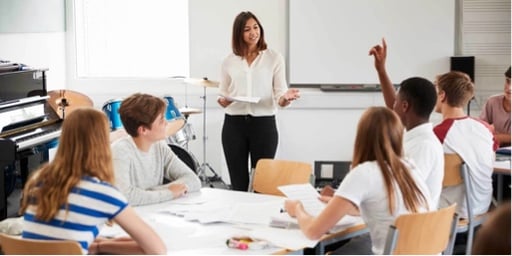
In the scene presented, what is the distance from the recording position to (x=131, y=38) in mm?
7250

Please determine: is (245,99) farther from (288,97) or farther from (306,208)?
(306,208)

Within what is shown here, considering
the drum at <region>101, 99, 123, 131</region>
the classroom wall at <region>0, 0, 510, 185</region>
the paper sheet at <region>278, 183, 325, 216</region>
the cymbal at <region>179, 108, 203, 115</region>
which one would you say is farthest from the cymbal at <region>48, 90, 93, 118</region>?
the paper sheet at <region>278, 183, 325, 216</region>

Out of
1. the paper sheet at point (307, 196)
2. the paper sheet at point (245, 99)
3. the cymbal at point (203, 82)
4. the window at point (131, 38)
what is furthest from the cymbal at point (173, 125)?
the paper sheet at point (307, 196)

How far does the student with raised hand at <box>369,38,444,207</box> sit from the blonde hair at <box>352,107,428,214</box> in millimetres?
407

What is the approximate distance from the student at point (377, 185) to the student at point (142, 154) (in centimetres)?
83

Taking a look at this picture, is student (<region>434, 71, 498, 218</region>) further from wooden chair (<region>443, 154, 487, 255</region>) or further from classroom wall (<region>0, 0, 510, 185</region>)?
classroom wall (<region>0, 0, 510, 185</region>)

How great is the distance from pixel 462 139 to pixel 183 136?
303cm

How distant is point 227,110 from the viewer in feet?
16.1

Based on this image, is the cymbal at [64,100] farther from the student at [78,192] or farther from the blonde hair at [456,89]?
the student at [78,192]

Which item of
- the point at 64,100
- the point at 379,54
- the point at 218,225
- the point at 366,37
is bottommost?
the point at 218,225

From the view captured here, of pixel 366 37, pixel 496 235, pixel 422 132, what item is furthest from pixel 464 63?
pixel 496 235

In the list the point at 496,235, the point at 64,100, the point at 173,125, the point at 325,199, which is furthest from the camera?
the point at 64,100

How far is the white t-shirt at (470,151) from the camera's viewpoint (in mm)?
3859

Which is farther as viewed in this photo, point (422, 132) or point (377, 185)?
point (422, 132)
